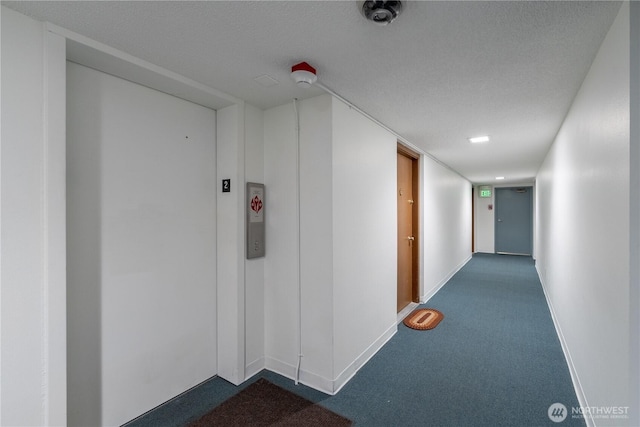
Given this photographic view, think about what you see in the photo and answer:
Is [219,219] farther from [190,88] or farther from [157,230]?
[190,88]

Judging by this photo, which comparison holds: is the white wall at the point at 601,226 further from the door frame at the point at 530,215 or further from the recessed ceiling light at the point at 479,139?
the door frame at the point at 530,215

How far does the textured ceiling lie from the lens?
1.32 meters

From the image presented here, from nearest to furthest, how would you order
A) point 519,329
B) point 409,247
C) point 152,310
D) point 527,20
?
point 527,20, point 152,310, point 519,329, point 409,247

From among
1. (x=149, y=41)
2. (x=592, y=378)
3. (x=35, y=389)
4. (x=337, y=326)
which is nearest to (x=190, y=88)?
(x=149, y=41)

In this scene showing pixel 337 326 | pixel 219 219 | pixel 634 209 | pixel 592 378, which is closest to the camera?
pixel 634 209

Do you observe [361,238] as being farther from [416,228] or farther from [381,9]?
[416,228]

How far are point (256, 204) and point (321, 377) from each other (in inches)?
61.3

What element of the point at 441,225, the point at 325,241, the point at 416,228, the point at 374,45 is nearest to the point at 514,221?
the point at 441,225

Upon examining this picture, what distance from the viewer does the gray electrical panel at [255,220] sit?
8.04 feet

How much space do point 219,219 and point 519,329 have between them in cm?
370

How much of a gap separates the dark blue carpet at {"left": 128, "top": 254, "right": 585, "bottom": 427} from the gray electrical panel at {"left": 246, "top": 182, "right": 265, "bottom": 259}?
1137 millimetres

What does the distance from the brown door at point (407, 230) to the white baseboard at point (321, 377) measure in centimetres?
129

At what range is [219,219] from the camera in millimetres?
2500

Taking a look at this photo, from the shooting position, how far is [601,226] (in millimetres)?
1648
